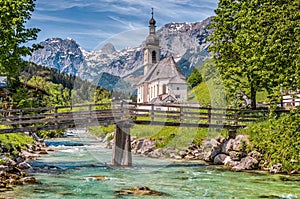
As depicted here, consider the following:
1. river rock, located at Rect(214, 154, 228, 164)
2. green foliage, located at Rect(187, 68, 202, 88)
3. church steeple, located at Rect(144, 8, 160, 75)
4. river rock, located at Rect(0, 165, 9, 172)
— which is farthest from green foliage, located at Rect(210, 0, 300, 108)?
church steeple, located at Rect(144, 8, 160, 75)

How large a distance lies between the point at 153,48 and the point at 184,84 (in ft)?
76.5

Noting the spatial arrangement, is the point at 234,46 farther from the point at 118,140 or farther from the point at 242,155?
the point at 118,140

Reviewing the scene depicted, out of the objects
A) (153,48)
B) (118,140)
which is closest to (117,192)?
(118,140)

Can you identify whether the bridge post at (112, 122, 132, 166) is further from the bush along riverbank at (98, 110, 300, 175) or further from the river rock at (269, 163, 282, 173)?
the river rock at (269, 163, 282, 173)

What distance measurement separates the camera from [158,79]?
310ft

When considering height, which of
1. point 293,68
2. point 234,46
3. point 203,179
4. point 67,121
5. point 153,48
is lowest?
point 203,179

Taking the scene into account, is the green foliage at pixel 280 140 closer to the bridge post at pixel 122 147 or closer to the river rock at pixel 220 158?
the river rock at pixel 220 158

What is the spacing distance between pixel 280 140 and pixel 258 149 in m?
2.48

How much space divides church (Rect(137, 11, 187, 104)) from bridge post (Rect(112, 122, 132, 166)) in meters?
46.6

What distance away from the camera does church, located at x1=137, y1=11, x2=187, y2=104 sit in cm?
8669

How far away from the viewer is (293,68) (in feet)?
73.4

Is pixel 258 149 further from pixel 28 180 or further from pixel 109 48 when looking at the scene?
pixel 28 180

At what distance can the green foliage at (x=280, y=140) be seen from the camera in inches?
922

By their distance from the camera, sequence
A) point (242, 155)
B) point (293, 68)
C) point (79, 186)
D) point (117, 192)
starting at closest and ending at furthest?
point (117, 192) < point (79, 186) < point (293, 68) < point (242, 155)
